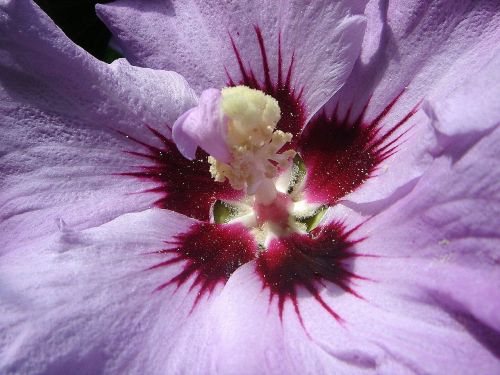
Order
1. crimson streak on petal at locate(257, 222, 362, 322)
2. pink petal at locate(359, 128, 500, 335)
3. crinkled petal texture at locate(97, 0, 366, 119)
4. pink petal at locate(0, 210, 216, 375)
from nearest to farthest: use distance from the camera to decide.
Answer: pink petal at locate(359, 128, 500, 335)
pink petal at locate(0, 210, 216, 375)
crimson streak on petal at locate(257, 222, 362, 322)
crinkled petal texture at locate(97, 0, 366, 119)

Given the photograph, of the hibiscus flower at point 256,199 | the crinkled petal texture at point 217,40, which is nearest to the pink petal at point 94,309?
the hibiscus flower at point 256,199

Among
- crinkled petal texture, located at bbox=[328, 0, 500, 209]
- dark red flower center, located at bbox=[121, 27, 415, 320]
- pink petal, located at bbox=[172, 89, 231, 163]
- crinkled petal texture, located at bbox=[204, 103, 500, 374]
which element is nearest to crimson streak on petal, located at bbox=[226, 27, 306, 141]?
dark red flower center, located at bbox=[121, 27, 415, 320]

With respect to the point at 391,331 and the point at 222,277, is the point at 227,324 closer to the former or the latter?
the point at 222,277

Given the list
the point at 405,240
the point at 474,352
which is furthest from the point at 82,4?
the point at 474,352

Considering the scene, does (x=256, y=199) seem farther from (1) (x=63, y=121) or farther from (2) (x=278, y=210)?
(1) (x=63, y=121)

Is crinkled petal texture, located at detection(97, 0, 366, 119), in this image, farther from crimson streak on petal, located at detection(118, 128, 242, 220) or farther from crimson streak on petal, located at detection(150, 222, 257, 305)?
crimson streak on petal, located at detection(150, 222, 257, 305)

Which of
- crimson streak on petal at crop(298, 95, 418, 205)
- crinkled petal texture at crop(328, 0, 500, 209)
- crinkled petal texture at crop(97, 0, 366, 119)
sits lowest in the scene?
crimson streak on petal at crop(298, 95, 418, 205)

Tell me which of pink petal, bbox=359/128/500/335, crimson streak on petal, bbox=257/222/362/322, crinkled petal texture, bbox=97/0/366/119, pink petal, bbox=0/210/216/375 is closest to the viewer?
pink petal, bbox=359/128/500/335
